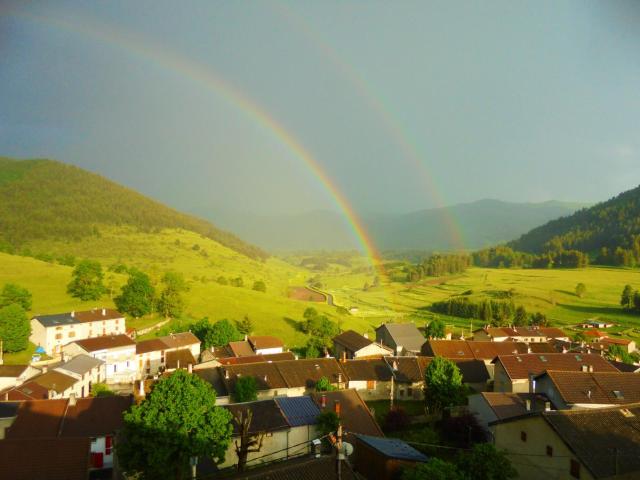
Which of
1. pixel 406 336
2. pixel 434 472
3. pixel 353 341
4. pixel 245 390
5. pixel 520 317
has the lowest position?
pixel 520 317

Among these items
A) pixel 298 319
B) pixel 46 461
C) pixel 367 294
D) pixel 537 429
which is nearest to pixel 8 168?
pixel 367 294

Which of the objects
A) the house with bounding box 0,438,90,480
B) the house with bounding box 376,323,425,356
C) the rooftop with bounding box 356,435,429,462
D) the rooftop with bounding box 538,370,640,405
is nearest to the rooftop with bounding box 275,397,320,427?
the rooftop with bounding box 356,435,429,462

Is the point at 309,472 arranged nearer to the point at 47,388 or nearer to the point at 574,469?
the point at 574,469

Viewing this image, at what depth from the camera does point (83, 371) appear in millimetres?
38469

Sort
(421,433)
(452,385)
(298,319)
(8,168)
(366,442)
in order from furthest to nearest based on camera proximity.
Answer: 1. (8,168)
2. (298,319)
3. (452,385)
4. (421,433)
5. (366,442)

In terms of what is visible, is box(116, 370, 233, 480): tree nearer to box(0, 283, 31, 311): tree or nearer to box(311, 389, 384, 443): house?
box(311, 389, 384, 443): house

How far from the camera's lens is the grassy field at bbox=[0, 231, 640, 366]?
76.0m

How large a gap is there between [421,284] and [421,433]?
127728mm

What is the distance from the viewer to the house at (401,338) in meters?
61.1

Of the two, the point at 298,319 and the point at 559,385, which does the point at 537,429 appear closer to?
the point at 559,385

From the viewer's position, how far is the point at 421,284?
15162cm

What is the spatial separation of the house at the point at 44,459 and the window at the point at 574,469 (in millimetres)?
19503

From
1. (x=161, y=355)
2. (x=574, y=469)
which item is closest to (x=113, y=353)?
(x=161, y=355)

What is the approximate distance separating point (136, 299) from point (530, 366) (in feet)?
179
